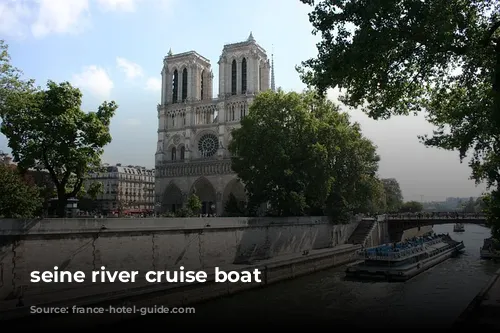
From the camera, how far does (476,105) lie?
693 inches

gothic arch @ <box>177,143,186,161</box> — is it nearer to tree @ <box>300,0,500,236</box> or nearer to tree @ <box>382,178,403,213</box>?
tree @ <box>382,178,403,213</box>

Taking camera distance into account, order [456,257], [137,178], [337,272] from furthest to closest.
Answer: [137,178] < [456,257] < [337,272]

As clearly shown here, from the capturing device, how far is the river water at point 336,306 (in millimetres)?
18344

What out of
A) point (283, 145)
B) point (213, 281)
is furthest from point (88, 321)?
point (283, 145)

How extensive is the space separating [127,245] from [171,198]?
56.3m

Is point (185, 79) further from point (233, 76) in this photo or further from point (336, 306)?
point (336, 306)

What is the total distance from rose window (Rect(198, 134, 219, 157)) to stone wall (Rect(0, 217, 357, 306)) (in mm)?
41077

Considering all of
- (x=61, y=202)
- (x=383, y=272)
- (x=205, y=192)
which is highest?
(x=205, y=192)

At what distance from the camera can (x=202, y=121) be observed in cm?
7888

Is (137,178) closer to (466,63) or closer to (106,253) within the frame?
(106,253)

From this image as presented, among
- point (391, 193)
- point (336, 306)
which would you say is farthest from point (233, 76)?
point (336, 306)

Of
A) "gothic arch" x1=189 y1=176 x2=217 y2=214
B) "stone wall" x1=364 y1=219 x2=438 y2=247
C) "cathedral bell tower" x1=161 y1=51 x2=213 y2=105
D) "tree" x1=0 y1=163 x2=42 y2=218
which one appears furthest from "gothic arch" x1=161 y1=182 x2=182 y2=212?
"tree" x1=0 y1=163 x2=42 y2=218

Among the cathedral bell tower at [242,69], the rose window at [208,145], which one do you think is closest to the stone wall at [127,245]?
the rose window at [208,145]

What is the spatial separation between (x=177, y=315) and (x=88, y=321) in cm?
416
